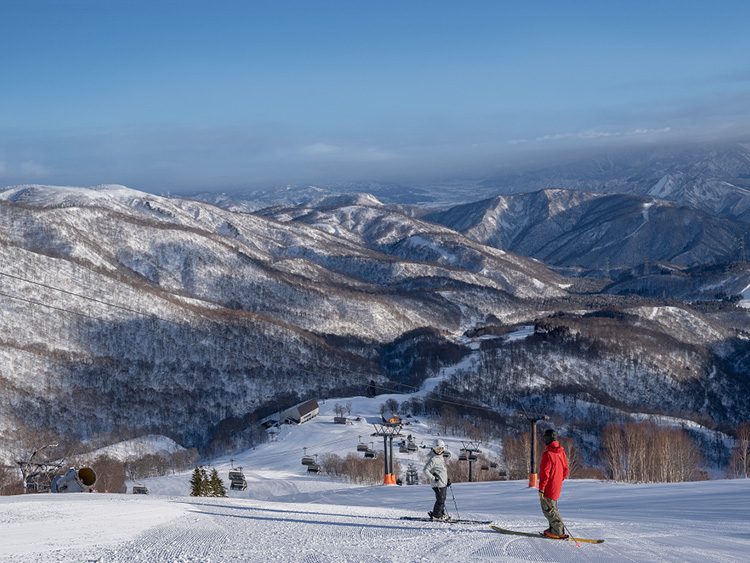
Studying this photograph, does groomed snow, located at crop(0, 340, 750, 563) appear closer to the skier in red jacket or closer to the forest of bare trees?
the skier in red jacket

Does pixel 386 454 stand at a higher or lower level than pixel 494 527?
higher

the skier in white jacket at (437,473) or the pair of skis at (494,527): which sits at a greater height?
the skier in white jacket at (437,473)

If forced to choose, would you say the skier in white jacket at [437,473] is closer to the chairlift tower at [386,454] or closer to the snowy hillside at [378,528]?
the snowy hillside at [378,528]

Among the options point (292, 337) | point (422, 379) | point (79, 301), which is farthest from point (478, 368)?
point (79, 301)

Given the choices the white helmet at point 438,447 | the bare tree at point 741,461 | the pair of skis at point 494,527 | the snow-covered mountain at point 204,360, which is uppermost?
the snow-covered mountain at point 204,360

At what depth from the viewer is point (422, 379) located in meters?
149

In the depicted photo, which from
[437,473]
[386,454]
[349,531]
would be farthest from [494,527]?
[386,454]

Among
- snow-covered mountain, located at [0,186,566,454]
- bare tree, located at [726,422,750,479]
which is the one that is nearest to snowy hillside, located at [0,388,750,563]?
bare tree, located at [726,422,750,479]

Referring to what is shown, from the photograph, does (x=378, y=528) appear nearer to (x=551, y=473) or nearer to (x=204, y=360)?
(x=551, y=473)

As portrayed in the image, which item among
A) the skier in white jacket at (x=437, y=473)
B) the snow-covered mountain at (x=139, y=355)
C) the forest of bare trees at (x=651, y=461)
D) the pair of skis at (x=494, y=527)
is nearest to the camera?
the pair of skis at (x=494, y=527)

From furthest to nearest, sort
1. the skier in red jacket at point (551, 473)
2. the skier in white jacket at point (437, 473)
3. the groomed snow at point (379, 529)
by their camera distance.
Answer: the skier in white jacket at point (437, 473) < the skier in red jacket at point (551, 473) < the groomed snow at point (379, 529)

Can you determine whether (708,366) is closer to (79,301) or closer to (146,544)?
(79,301)

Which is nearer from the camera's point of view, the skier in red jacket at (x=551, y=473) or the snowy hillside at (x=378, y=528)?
the snowy hillside at (x=378, y=528)

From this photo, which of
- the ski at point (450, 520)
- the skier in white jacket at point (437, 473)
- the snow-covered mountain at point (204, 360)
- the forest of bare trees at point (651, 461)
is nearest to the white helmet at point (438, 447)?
the skier in white jacket at point (437, 473)
